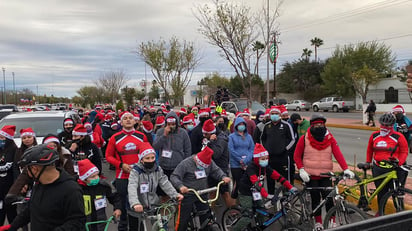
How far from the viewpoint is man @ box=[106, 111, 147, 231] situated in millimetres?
4840

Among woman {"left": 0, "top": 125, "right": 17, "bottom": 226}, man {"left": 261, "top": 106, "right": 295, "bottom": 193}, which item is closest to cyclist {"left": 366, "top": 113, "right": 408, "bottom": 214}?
man {"left": 261, "top": 106, "right": 295, "bottom": 193}

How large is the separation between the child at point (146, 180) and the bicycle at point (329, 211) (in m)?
1.88

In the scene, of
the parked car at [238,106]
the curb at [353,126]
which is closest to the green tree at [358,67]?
the curb at [353,126]

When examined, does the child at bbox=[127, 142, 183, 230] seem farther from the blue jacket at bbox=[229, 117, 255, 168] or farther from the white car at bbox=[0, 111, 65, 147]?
the white car at bbox=[0, 111, 65, 147]

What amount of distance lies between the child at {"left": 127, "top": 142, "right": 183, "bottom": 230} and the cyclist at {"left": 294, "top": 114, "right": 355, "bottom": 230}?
2150 millimetres

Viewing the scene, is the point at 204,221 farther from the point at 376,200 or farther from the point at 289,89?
the point at 289,89

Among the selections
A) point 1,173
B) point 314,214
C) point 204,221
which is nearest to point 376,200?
point 314,214

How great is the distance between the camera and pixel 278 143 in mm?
6199

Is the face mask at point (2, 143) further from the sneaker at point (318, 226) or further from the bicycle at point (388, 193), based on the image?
the bicycle at point (388, 193)

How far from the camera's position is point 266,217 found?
15.4ft

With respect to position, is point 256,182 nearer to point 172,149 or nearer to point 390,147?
point 172,149

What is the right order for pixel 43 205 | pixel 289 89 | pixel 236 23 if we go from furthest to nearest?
pixel 289 89, pixel 236 23, pixel 43 205

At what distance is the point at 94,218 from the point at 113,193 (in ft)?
1.15

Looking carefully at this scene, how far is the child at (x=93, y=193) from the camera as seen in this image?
3.68 meters
